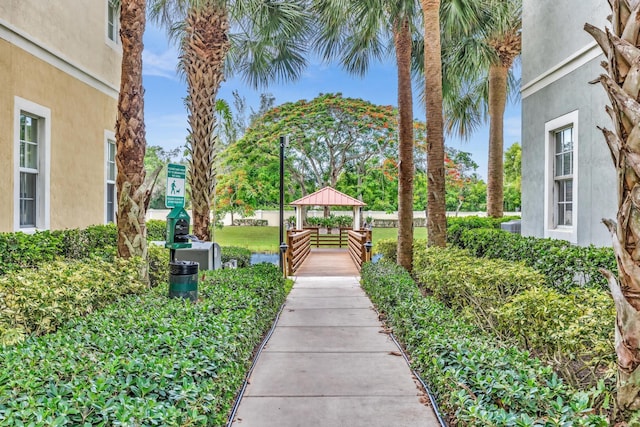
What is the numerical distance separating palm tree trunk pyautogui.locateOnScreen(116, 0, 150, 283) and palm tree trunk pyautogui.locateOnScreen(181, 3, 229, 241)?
8.52 ft

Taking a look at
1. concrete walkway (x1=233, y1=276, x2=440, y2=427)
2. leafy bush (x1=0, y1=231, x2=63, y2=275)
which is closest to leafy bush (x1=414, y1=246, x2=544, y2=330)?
concrete walkway (x1=233, y1=276, x2=440, y2=427)

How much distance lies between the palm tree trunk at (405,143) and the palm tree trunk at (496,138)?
18.3 ft

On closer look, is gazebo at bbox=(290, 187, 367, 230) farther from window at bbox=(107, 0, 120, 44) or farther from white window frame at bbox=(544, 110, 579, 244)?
white window frame at bbox=(544, 110, 579, 244)

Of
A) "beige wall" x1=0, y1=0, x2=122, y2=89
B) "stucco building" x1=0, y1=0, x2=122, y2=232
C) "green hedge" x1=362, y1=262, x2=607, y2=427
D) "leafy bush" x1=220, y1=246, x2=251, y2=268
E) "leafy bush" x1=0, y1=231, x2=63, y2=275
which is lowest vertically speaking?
"leafy bush" x1=220, y1=246, x2=251, y2=268

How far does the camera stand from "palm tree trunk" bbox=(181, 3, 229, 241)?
9180 mm

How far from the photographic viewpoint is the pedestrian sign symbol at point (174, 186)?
21.0 ft

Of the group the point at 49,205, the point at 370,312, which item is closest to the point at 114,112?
the point at 49,205

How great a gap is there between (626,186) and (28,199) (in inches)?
326

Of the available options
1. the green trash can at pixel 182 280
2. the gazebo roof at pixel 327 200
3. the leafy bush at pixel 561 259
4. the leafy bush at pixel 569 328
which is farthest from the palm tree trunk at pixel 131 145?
the gazebo roof at pixel 327 200

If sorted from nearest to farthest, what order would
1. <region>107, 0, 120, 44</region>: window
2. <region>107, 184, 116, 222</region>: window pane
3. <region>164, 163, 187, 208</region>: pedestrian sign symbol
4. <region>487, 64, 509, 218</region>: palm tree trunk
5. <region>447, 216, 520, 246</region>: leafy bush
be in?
<region>164, 163, 187, 208</region>: pedestrian sign symbol < <region>107, 0, 120, 44</region>: window < <region>107, 184, 116, 222</region>: window pane < <region>447, 216, 520, 246</region>: leafy bush < <region>487, 64, 509, 218</region>: palm tree trunk

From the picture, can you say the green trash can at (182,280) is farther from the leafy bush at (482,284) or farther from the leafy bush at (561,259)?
the leafy bush at (561,259)

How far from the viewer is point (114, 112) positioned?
10383 millimetres

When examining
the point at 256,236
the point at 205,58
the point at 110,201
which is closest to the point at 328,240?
the point at 256,236

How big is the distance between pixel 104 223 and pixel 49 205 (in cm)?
208
